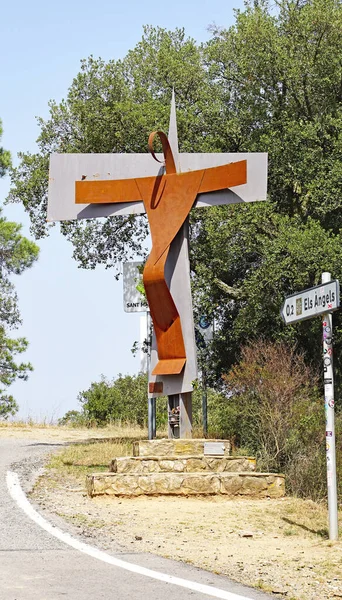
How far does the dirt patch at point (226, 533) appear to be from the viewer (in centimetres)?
813

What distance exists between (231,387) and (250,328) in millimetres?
2413

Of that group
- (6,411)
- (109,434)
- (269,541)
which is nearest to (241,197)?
(269,541)

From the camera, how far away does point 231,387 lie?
63.9 ft

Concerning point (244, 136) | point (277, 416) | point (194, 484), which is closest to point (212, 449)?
point (194, 484)

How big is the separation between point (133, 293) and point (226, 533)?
12.0 meters

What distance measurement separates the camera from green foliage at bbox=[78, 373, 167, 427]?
32.9 meters

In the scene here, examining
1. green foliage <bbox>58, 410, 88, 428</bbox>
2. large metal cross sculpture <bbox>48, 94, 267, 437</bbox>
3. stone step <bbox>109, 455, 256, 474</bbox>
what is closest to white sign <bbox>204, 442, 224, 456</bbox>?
stone step <bbox>109, 455, 256, 474</bbox>

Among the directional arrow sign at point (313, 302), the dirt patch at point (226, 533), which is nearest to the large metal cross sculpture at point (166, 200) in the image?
the dirt patch at point (226, 533)

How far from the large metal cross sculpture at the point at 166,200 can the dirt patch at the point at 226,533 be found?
2.67 metres

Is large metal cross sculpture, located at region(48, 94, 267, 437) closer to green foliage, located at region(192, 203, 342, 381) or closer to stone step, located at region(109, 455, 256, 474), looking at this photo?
stone step, located at region(109, 455, 256, 474)

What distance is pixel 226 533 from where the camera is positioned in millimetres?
10508

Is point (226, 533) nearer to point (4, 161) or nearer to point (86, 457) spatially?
point (86, 457)

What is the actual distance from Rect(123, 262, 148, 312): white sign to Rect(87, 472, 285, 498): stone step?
27.5 ft

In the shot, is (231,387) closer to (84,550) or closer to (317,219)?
(317,219)
